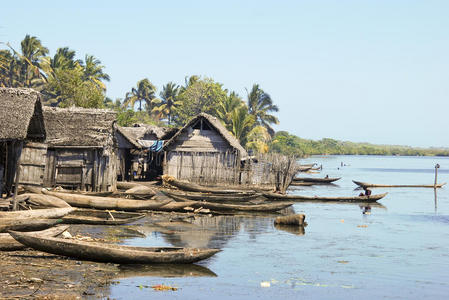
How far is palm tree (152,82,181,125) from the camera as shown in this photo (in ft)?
233

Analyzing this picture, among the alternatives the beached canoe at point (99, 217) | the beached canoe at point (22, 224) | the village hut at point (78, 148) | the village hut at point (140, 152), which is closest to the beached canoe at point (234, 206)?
the beached canoe at point (99, 217)

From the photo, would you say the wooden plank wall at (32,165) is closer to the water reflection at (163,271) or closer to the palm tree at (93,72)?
the water reflection at (163,271)

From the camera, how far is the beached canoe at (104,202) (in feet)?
57.9

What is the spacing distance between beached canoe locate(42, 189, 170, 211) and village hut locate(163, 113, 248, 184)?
960 cm

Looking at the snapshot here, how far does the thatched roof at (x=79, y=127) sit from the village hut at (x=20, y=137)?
3.32 m

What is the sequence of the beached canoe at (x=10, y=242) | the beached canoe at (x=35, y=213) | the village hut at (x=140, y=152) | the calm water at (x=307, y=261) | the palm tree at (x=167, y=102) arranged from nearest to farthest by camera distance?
the calm water at (x=307, y=261)
the beached canoe at (x=10, y=242)
the beached canoe at (x=35, y=213)
the village hut at (x=140, y=152)
the palm tree at (x=167, y=102)

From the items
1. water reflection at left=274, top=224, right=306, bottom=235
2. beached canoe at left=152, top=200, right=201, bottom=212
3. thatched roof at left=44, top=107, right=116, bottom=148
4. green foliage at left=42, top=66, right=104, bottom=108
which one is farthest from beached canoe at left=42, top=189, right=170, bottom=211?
green foliage at left=42, top=66, right=104, bottom=108

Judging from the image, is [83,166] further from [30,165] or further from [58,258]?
[58,258]

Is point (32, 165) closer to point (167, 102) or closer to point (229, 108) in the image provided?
point (229, 108)

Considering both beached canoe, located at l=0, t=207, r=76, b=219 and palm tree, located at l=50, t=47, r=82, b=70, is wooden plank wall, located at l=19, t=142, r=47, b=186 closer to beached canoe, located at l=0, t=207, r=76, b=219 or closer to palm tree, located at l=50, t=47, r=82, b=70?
beached canoe, located at l=0, t=207, r=76, b=219

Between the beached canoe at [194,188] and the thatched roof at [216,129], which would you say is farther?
the thatched roof at [216,129]

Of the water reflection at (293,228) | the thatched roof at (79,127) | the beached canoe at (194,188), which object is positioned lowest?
the water reflection at (293,228)

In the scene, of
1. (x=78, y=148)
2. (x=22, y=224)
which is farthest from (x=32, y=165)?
(x=22, y=224)

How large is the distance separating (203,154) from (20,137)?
15177mm
